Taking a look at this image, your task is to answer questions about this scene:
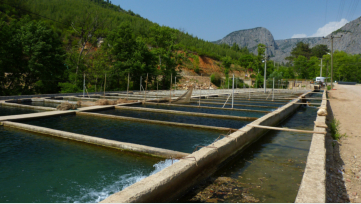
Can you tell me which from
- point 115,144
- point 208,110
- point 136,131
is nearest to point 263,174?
point 115,144

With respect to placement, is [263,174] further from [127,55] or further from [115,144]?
[127,55]

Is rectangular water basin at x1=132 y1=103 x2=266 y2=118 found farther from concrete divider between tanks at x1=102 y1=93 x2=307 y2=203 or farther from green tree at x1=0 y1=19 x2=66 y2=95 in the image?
green tree at x1=0 y1=19 x2=66 y2=95

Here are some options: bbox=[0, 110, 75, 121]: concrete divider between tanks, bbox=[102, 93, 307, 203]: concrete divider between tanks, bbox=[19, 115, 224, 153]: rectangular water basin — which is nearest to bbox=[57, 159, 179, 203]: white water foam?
bbox=[102, 93, 307, 203]: concrete divider between tanks

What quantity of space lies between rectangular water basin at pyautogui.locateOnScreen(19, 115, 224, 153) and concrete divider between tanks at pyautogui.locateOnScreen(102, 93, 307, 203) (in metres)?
1.09

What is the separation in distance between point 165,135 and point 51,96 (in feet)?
46.1

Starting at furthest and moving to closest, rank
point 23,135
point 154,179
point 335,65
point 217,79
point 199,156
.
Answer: point 335,65
point 217,79
point 23,135
point 199,156
point 154,179

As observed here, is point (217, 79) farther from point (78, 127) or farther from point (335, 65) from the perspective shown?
point (78, 127)

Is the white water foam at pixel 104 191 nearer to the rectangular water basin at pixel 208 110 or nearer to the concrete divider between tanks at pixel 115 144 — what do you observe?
the concrete divider between tanks at pixel 115 144

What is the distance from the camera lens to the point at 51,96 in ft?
60.0

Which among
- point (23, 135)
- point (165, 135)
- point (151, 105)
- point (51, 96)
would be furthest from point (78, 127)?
point (51, 96)

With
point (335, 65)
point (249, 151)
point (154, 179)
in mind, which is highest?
point (335, 65)

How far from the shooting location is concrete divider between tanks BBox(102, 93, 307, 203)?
290 centimetres

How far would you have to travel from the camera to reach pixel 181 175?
376cm

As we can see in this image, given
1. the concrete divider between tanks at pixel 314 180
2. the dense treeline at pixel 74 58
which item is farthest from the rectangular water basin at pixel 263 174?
the dense treeline at pixel 74 58
